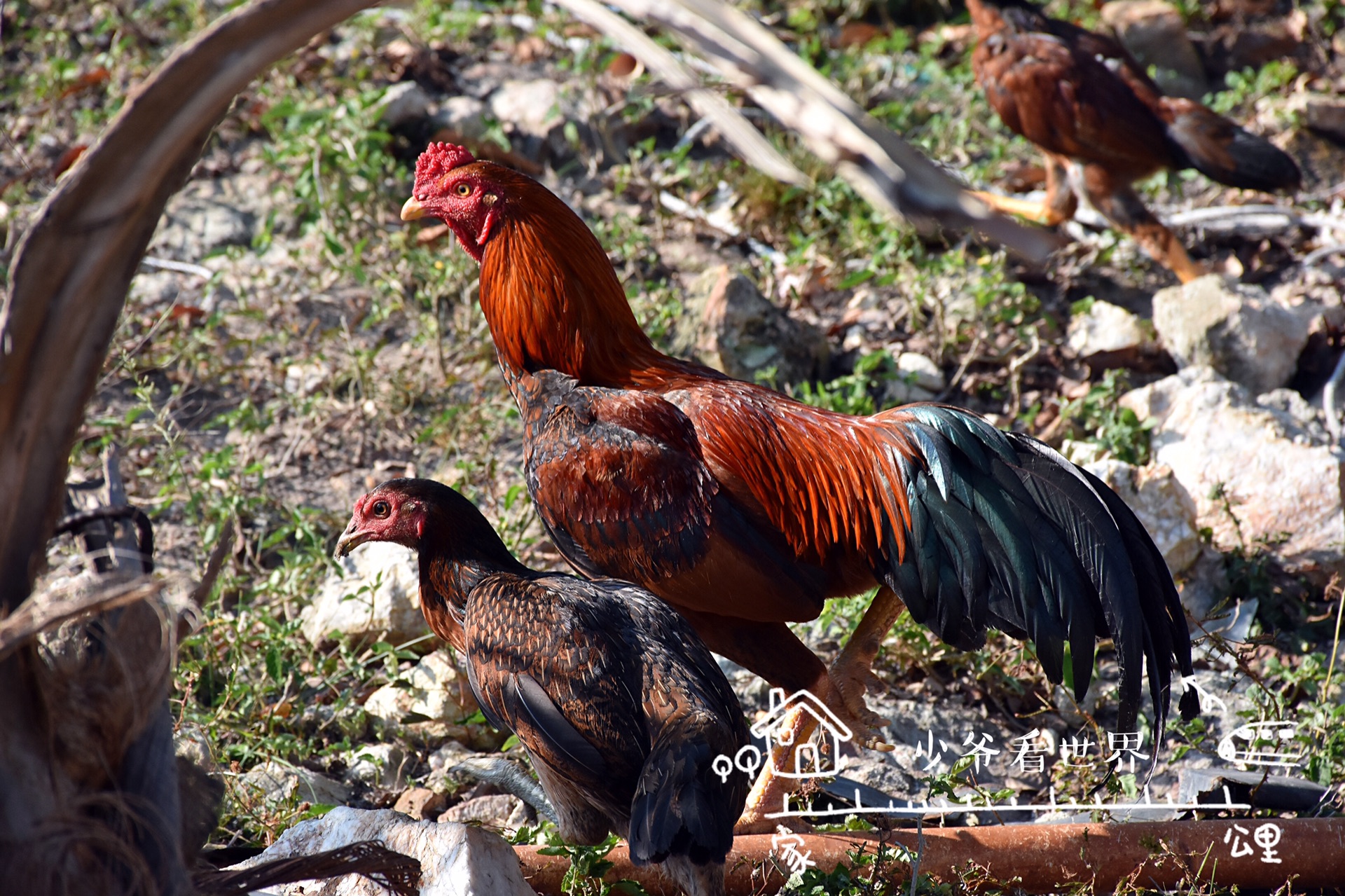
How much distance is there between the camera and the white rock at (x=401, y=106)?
6.80m

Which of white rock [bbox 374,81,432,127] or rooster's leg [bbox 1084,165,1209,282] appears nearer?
rooster's leg [bbox 1084,165,1209,282]

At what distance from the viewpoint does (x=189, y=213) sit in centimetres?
665

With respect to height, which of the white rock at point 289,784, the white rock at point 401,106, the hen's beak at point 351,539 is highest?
the white rock at point 401,106

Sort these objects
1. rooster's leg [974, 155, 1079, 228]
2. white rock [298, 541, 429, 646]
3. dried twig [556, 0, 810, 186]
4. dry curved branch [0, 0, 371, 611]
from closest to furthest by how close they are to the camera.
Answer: dried twig [556, 0, 810, 186] → dry curved branch [0, 0, 371, 611] → white rock [298, 541, 429, 646] → rooster's leg [974, 155, 1079, 228]

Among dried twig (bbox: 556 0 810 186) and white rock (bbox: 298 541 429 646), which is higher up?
dried twig (bbox: 556 0 810 186)

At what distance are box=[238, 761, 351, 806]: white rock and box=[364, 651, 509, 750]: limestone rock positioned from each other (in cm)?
35

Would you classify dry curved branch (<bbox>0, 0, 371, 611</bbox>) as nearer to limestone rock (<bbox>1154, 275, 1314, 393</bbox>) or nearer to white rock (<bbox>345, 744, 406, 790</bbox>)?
white rock (<bbox>345, 744, 406, 790</bbox>)

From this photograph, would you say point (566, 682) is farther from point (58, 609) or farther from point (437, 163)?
point (437, 163)

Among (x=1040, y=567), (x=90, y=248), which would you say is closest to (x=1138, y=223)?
(x=1040, y=567)

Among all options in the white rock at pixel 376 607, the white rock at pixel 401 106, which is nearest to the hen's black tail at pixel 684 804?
the white rock at pixel 376 607

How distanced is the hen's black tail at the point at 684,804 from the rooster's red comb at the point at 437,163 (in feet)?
7.24

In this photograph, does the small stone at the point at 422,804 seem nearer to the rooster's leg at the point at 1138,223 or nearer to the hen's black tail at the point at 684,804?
the hen's black tail at the point at 684,804

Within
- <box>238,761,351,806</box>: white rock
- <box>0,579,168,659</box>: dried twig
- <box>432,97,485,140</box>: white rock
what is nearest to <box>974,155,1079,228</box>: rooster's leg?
<box>432,97,485,140</box>: white rock

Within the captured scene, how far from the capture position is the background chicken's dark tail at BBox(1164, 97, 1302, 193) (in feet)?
18.8
